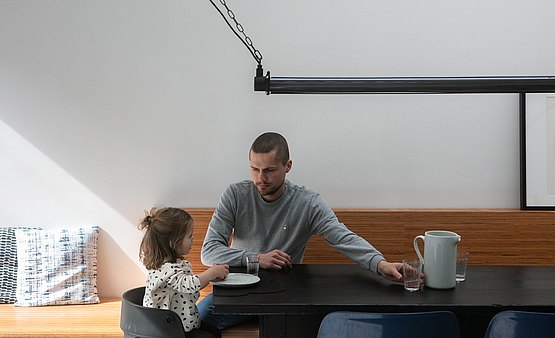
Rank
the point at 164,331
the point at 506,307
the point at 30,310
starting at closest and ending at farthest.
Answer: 1. the point at 506,307
2. the point at 164,331
3. the point at 30,310

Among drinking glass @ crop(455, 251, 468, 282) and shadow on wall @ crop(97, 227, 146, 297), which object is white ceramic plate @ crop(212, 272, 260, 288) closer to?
drinking glass @ crop(455, 251, 468, 282)

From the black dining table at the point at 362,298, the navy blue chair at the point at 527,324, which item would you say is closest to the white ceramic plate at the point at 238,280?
the black dining table at the point at 362,298

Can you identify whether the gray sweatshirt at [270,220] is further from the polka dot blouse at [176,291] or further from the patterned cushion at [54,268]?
the patterned cushion at [54,268]

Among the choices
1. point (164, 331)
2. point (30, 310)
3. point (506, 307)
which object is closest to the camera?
point (506, 307)

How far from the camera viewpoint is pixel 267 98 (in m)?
4.47

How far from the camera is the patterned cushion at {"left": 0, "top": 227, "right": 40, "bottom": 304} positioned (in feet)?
14.7

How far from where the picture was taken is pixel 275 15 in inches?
175

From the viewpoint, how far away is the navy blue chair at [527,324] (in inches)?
97.5

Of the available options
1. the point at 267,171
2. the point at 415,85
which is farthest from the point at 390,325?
the point at 267,171

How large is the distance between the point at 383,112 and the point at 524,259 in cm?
110

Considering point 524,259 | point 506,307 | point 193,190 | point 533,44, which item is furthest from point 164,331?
point 533,44

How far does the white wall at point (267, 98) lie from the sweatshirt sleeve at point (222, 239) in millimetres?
795

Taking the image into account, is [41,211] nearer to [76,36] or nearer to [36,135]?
[36,135]

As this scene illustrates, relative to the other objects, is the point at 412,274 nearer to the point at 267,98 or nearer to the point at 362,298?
the point at 362,298
